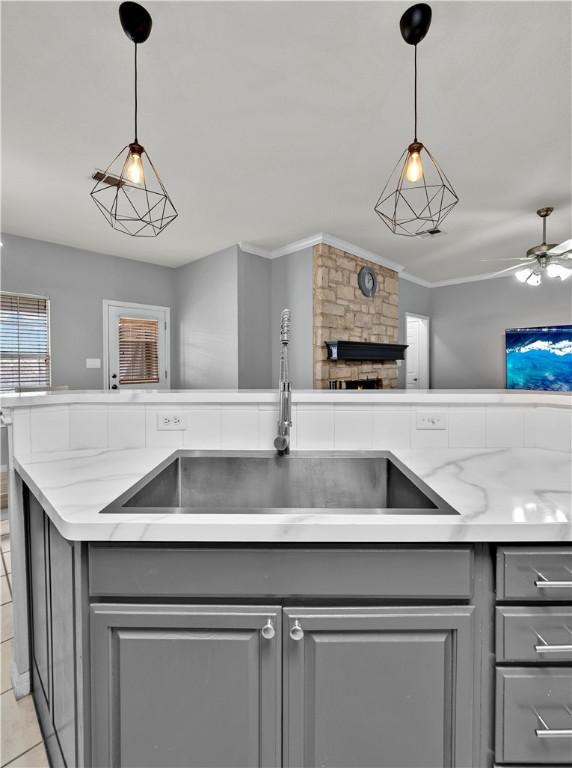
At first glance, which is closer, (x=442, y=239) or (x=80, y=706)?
→ (x=80, y=706)

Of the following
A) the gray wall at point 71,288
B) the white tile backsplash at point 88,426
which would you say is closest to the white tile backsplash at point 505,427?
Result: the white tile backsplash at point 88,426

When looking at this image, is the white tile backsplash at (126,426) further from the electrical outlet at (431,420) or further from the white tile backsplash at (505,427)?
the white tile backsplash at (505,427)

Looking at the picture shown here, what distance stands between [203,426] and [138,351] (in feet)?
13.4

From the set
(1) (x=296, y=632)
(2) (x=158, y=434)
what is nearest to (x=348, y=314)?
(2) (x=158, y=434)

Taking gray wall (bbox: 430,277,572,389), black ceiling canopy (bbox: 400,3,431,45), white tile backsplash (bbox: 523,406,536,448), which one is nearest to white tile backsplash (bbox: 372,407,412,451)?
white tile backsplash (bbox: 523,406,536,448)

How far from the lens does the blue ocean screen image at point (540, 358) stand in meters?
5.47

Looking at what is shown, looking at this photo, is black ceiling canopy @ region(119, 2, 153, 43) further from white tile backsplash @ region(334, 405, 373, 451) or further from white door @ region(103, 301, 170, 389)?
white door @ region(103, 301, 170, 389)

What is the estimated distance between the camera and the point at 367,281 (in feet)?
16.5

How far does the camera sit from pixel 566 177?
310 centimetres

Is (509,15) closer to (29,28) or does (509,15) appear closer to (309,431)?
(309,431)

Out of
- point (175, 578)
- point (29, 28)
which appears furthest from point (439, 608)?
point (29, 28)

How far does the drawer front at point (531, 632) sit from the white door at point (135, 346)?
195 inches

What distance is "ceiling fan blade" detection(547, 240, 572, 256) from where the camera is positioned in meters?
2.87

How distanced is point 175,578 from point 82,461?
0.66 metres
